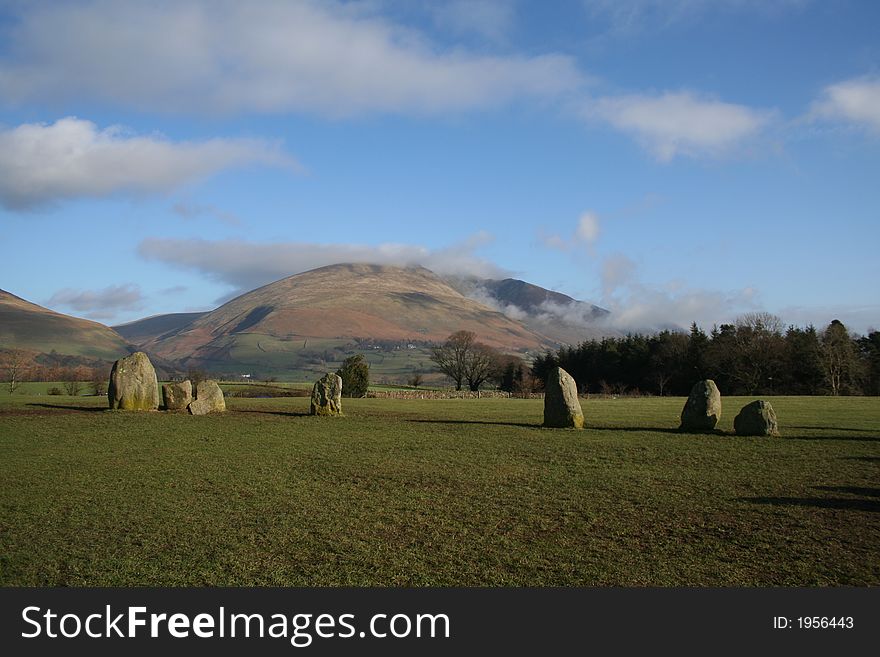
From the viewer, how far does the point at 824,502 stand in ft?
39.9

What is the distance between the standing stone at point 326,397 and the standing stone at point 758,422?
53.7ft

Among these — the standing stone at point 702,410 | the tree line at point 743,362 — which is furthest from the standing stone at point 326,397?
the tree line at point 743,362

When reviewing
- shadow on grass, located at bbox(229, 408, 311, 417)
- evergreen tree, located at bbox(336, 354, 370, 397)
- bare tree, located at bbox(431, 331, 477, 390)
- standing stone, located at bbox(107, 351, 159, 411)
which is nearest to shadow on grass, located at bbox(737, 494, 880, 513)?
shadow on grass, located at bbox(229, 408, 311, 417)

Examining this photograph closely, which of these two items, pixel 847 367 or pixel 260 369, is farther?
pixel 260 369

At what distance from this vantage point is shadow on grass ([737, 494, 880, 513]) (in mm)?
11766

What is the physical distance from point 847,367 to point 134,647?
70941mm

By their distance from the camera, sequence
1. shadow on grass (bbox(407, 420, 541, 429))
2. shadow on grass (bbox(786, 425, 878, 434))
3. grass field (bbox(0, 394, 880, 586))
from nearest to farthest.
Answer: grass field (bbox(0, 394, 880, 586))
shadow on grass (bbox(786, 425, 878, 434))
shadow on grass (bbox(407, 420, 541, 429))

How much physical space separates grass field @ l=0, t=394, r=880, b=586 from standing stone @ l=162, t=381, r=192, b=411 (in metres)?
8.44

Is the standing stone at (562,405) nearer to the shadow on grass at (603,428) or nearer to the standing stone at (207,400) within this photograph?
the shadow on grass at (603,428)

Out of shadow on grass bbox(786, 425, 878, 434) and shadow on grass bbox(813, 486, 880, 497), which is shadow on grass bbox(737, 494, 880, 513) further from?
shadow on grass bbox(786, 425, 878, 434)

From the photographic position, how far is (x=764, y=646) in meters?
6.41

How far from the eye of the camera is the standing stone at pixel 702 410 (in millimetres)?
24547

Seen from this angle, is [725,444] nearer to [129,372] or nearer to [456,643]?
[456,643]

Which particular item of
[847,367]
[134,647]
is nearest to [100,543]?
[134,647]
